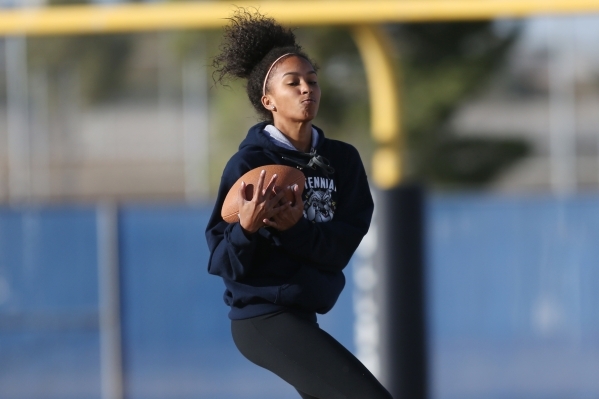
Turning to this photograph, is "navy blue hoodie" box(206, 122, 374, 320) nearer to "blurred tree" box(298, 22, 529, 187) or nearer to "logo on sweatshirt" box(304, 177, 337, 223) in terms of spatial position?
"logo on sweatshirt" box(304, 177, 337, 223)

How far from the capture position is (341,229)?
2990mm

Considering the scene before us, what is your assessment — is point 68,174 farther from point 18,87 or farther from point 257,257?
point 257,257

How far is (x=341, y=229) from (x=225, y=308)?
11.9 feet

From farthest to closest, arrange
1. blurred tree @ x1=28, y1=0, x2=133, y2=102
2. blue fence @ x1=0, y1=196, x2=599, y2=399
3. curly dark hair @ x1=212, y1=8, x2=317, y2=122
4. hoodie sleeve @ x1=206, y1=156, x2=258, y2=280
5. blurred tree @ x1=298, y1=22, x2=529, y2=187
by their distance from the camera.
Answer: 1. blurred tree @ x1=28, y1=0, x2=133, y2=102
2. blurred tree @ x1=298, y1=22, x2=529, y2=187
3. blue fence @ x1=0, y1=196, x2=599, y2=399
4. curly dark hair @ x1=212, y1=8, x2=317, y2=122
5. hoodie sleeve @ x1=206, y1=156, x2=258, y2=280

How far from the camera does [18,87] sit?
17000mm

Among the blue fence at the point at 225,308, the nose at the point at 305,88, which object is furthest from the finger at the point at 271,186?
the blue fence at the point at 225,308

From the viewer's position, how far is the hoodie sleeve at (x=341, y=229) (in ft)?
9.35

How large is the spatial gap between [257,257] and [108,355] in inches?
154

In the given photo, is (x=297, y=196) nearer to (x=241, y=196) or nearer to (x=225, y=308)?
(x=241, y=196)

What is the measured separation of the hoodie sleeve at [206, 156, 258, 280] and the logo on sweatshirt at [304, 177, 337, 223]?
0.21m

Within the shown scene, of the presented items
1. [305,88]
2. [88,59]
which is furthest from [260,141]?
[88,59]

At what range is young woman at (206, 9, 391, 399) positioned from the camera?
283 cm

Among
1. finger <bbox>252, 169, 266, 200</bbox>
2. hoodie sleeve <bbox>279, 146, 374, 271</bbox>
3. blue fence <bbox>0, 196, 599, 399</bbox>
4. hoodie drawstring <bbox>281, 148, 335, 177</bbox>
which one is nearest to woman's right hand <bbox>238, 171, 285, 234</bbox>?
finger <bbox>252, 169, 266, 200</bbox>

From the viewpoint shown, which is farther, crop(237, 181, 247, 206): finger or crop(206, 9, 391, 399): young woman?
crop(206, 9, 391, 399): young woman
